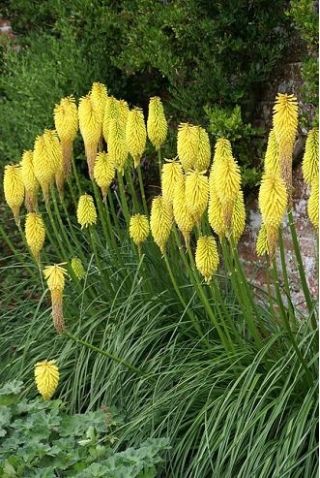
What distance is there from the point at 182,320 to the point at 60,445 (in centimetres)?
99

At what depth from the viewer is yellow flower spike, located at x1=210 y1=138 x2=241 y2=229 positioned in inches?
136

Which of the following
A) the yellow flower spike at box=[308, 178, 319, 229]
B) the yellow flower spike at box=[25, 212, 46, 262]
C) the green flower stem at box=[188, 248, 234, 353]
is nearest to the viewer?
the yellow flower spike at box=[308, 178, 319, 229]

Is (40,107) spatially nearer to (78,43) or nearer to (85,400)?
(78,43)

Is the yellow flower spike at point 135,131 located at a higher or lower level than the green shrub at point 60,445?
higher

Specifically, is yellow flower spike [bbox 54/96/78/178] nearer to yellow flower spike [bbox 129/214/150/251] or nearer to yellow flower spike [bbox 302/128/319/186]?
yellow flower spike [bbox 129/214/150/251]

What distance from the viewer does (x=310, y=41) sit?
4746mm

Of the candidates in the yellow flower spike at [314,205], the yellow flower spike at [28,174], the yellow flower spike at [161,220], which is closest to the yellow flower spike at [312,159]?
the yellow flower spike at [314,205]

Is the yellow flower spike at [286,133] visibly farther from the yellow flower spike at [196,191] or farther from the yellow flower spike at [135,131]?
the yellow flower spike at [135,131]

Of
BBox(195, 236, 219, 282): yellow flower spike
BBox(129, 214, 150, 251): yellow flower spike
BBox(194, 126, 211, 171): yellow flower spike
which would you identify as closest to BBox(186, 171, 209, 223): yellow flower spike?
BBox(195, 236, 219, 282): yellow flower spike

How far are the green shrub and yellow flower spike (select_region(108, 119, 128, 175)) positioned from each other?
1055 millimetres

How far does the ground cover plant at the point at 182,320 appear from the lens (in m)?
3.47

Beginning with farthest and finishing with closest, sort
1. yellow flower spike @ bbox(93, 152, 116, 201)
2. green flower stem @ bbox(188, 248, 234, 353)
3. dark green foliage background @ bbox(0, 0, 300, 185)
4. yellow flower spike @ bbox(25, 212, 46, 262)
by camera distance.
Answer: dark green foliage background @ bbox(0, 0, 300, 185)
yellow flower spike @ bbox(93, 152, 116, 201)
yellow flower spike @ bbox(25, 212, 46, 262)
green flower stem @ bbox(188, 248, 234, 353)

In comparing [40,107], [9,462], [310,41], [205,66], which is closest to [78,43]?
[40,107]

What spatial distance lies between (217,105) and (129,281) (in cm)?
119
